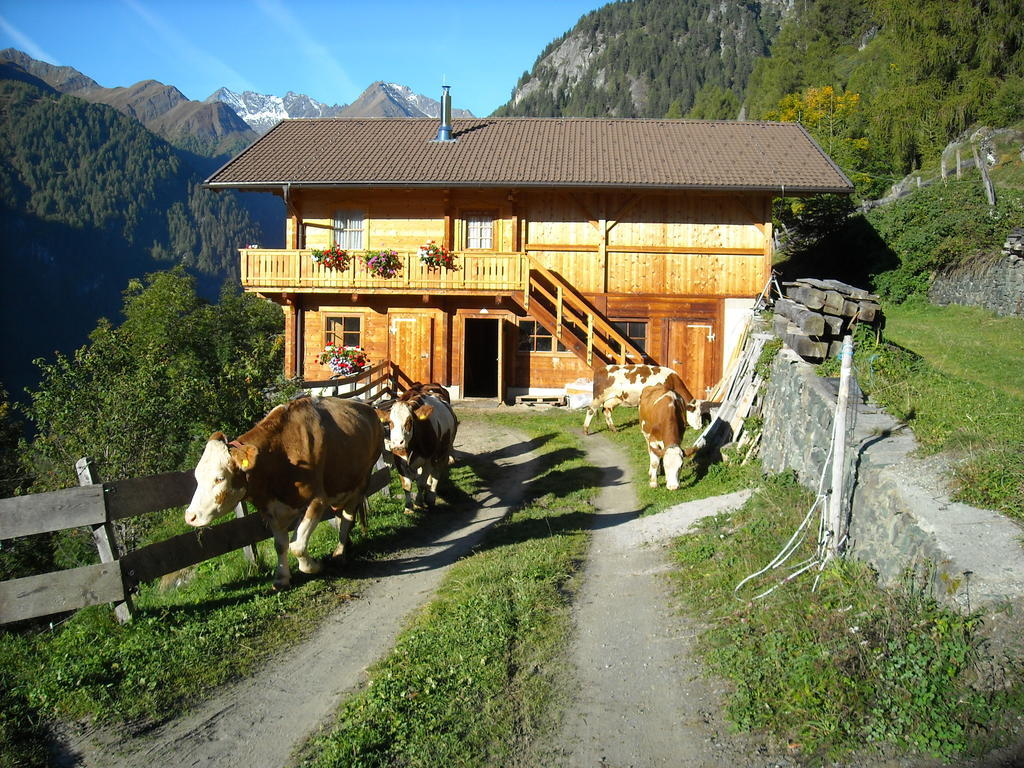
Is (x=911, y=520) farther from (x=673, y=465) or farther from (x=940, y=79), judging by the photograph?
(x=940, y=79)

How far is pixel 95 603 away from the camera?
20.4 ft

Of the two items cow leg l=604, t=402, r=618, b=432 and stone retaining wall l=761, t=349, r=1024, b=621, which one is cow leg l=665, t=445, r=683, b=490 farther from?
cow leg l=604, t=402, r=618, b=432

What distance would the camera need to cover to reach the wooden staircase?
2069cm

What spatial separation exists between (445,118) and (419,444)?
17.0m

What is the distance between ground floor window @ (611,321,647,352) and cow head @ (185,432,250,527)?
16.5 m

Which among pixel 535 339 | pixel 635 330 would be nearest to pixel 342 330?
pixel 535 339

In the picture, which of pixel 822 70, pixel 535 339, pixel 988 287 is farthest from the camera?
pixel 822 70

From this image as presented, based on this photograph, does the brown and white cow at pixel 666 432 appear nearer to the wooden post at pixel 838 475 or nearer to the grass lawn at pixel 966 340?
the grass lawn at pixel 966 340

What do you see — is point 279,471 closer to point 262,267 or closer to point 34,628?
point 34,628

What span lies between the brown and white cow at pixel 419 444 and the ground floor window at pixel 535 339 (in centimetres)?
1061

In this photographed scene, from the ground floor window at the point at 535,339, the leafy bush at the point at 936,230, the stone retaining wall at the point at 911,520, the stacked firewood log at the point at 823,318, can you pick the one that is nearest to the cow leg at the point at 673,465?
the stacked firewood log at the point at 823,318

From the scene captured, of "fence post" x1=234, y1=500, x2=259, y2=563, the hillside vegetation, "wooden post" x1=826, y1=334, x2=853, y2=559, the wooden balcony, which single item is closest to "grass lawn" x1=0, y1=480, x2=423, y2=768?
"fence post" x1=234, y1=500, x2=259, y2=563

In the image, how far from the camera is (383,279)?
21.5 meters

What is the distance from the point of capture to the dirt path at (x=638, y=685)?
452 cm
